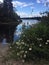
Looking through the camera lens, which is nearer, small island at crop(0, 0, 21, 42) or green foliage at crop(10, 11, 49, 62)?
green foliage at crop(10, 11, 49, 62)

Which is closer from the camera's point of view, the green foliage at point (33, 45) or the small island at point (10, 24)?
the green foliage at point (33, 45)

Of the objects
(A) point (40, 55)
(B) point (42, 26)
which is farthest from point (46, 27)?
(A) point (40, 55)

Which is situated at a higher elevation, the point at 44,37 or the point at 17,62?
the point at 44,37

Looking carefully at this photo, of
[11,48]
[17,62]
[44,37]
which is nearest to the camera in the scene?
[17,62]

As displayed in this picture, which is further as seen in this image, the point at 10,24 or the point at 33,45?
the point at 10,24

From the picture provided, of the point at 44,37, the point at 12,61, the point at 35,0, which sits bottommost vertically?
the point at 12,61

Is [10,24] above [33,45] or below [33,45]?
below

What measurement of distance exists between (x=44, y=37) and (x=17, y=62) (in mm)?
865

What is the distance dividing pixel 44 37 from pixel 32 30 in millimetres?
396

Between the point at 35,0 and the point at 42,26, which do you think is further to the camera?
the point at 35,0

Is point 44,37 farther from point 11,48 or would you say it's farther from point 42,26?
point 11,48

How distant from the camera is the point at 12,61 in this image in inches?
181

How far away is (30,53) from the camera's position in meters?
4.62

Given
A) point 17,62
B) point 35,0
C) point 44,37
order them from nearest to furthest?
point 17,62
point 44,37
point 35,0
